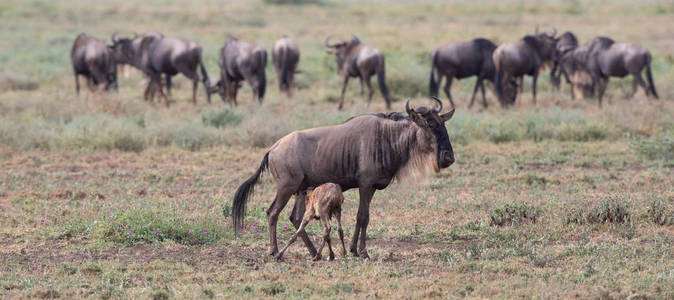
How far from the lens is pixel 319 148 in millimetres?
6738

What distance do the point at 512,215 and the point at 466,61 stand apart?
995 cm

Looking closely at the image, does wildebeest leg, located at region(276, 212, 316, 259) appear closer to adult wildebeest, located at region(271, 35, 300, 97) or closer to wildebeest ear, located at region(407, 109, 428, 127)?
wildebeest ear, located at region(407, 109, 428, 127)

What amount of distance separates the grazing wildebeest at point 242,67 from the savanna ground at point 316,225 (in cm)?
64

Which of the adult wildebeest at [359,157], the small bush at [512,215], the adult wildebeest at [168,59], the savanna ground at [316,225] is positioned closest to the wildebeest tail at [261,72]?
the savanna ground at [316,225]

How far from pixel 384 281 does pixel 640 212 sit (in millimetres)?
3403

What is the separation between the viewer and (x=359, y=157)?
264 inches

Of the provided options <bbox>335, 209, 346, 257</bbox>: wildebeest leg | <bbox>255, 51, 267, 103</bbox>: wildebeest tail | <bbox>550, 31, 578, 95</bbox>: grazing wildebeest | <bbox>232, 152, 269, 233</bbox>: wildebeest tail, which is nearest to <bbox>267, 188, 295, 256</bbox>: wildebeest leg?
<bbox>232, 152, 269, 233</bbox>: wildebeest tail

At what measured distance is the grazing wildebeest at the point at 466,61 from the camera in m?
17.5

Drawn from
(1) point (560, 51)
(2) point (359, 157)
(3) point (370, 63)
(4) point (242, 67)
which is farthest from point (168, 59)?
(2) point (359, 157)

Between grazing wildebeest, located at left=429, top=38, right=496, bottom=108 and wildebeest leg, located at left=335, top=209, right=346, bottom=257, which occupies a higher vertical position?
wildebeest leg, located at left=335, top=209, right=346, bottom=257

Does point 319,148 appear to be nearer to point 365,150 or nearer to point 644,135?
point 365,150

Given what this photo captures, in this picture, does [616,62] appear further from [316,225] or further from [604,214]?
[316,225]

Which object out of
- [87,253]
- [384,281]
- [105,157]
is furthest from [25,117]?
[384,281]

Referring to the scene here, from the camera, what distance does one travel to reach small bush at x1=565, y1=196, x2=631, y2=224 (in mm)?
7824
